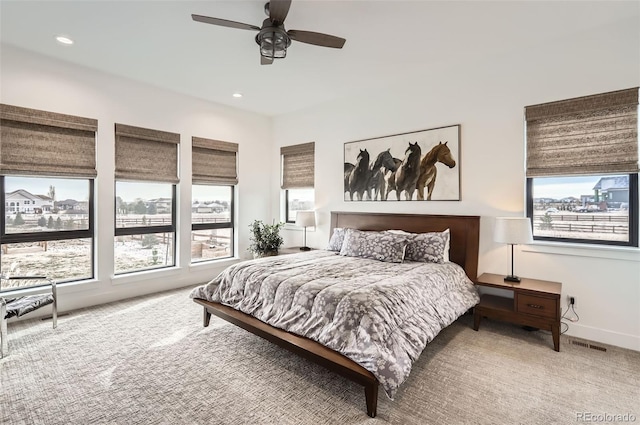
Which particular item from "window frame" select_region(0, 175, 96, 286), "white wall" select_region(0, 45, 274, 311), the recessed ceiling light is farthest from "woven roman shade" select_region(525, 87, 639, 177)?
"window frame" select_region(0, 175, 96, 286)

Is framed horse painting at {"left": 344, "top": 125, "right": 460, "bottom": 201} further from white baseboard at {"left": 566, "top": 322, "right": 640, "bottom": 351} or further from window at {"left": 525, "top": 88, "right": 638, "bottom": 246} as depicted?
white baseboard at {"left": 566, "top": 322, "right": 640, "bottom": 351}

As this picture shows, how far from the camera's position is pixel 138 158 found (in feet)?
14.2

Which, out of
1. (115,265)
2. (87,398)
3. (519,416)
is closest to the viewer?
(519,416)

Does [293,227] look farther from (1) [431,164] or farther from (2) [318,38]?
(2) [318,38]

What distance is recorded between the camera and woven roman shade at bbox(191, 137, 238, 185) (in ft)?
16.3

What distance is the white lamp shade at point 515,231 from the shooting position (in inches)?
119

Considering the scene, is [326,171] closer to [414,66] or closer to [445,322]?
[414,66]

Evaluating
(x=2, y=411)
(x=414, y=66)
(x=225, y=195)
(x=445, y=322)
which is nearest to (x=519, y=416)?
(x=445, y=322)

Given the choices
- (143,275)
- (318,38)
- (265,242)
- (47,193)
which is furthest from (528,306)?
(47,193)

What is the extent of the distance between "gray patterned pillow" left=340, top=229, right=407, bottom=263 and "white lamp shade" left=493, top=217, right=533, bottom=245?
1030mm

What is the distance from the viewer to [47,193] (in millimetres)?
3689

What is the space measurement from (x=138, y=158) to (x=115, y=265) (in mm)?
1548

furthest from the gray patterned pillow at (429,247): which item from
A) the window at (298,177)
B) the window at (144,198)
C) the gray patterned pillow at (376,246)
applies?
the window at (144,198)

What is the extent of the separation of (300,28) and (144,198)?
3.31 meters
